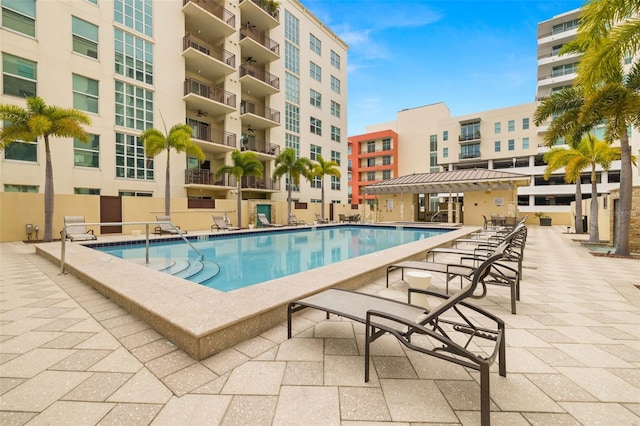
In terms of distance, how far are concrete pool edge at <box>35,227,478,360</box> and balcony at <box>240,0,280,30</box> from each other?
24172 mm

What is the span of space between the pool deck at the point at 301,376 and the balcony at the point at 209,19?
2165 centimetres

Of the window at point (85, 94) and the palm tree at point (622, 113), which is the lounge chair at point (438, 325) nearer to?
the palm tree at point (622, 113)

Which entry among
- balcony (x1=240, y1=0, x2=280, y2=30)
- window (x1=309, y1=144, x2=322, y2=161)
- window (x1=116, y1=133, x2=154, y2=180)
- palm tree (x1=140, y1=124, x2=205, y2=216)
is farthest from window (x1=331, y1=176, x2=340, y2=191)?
window (x1=116, y1=133, x2=154, y2=180)

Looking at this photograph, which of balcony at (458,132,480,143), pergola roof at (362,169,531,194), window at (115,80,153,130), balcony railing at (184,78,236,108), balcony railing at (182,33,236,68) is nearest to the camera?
window at (115,80,153,130)

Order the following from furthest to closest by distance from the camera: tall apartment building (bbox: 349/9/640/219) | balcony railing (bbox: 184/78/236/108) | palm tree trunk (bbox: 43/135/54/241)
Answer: tall apartment building (bbox: 349/9/640/219)
balcony railing (bbox: 184/78/236/108)
palm tree trunk (bbox: 43/135/54/241)

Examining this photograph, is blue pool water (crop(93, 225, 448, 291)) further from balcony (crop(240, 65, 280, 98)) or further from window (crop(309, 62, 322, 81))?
window (crop(309, 62, 322, 81))

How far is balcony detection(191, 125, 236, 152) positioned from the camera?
20.4m

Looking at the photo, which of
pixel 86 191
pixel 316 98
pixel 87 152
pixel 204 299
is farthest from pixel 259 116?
pixel 204 299

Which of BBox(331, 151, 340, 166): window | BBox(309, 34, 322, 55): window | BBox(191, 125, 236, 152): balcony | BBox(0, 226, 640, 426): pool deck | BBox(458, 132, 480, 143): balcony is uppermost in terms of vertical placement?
BBox(309, 34, 322, 55): window

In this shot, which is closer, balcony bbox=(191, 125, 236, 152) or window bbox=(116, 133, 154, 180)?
window bbox=(116, 133, 154, 180)

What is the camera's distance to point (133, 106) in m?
16.5

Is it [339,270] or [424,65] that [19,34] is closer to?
[339,270]

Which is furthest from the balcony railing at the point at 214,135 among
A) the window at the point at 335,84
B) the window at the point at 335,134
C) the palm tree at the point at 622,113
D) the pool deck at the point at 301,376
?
the palm tree at the point at 622,113

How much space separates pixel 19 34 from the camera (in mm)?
12766
